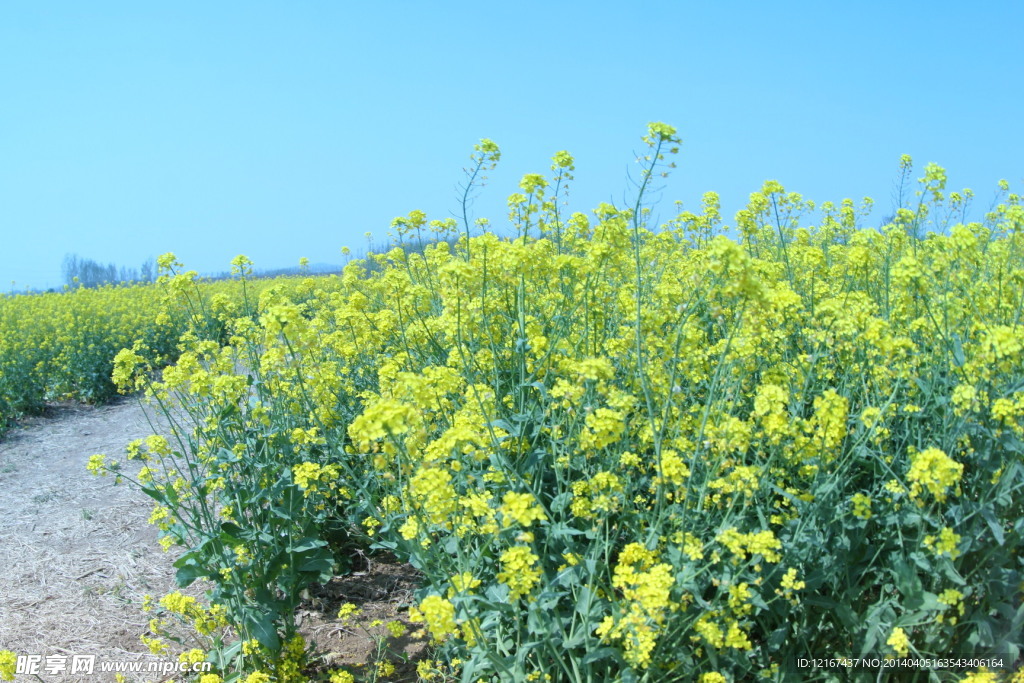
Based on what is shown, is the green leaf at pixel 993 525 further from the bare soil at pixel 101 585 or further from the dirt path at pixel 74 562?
the dirt path at pixel 74 562

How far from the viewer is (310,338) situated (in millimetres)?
3109

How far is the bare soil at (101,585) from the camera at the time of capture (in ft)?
11.6

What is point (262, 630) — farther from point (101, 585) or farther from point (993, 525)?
point (993, 525)

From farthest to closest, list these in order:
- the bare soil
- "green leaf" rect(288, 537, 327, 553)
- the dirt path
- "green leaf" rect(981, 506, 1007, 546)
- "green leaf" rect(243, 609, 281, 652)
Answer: the dirt path
the bare soil
"green leaf" rect(288, 537, 327, 553)
"green leaf" rect(243, 609, 281, 652)
"green leaf" rect(981, 506, 1007, 546)

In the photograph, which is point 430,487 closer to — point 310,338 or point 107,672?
point 310,338

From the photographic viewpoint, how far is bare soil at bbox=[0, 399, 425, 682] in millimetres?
3535

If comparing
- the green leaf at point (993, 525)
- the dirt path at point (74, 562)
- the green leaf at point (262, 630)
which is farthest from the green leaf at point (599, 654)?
the dirt path at point (74, 562)

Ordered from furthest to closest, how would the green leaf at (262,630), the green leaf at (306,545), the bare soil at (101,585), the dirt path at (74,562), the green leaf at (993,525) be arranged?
1. the dirt path at (74,562)
2. the bare soil at (101,585)
3. the green leaf at (306,545)
4. the green leaf at (262,630)
5. the green leaf at (993,525)

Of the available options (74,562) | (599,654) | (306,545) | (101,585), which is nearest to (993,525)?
(599,654)

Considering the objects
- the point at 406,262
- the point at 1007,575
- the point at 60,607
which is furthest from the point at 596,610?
the point at 406,262

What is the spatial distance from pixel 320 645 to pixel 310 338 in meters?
1.57

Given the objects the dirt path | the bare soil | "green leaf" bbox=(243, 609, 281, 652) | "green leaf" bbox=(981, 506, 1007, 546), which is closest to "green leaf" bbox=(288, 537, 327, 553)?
"green leaf" bbox=(243, 609, 281, 652)

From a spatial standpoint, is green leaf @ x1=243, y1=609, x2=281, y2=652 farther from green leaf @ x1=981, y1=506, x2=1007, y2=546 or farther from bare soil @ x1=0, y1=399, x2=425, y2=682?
green leaf @ x1=981, y1=506, x2=1007, y2=546

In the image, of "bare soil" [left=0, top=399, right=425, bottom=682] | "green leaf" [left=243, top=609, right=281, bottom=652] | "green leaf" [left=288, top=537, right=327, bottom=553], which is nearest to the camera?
"green leaf" [left=243, top=609, right=281, bottom=652]
